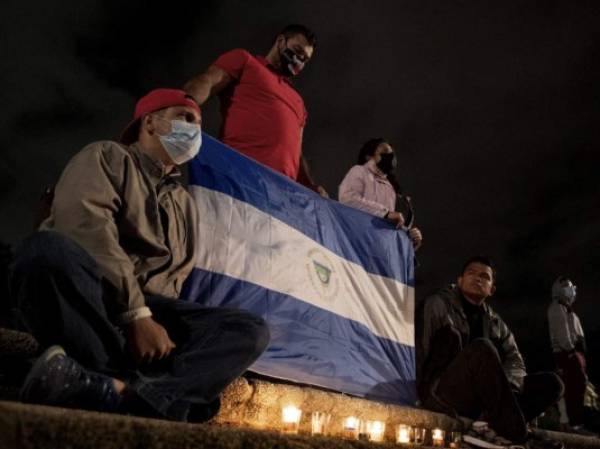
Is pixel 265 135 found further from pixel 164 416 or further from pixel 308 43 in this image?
pixel 164 416

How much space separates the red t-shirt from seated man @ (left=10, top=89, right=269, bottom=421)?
4.42 ft

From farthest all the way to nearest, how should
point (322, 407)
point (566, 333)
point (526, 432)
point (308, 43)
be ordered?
1. point (566, 333)
2. point (308, 43)
3. point (526, 432)
4. point (322, 407)

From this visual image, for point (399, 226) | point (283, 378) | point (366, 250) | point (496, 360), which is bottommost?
point (283, 378)

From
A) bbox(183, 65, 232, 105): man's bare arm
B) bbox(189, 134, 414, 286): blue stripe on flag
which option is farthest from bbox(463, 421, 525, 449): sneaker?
bbox(183, 65, 232, 105): man's bare arm

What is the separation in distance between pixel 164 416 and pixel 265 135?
8.36 ft

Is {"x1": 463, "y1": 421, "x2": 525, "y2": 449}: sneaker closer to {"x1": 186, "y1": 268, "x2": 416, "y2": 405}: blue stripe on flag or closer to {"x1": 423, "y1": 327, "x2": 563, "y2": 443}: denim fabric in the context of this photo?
{"x1": 423, "y1": 327, "x2": 563, "y2": 443}: denim fabric

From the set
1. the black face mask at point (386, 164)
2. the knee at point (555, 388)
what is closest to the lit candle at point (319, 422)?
the knee at point (555, 388)

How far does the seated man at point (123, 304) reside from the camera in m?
1.75

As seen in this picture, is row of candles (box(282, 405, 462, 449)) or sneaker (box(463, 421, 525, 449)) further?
sneaker (box(463, 421, 525, 449))

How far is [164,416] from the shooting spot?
1.88 m

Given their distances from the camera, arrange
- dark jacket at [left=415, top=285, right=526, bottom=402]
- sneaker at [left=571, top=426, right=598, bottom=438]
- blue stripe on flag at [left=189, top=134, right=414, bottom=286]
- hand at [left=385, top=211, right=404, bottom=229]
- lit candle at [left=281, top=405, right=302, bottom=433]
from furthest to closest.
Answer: sneaker at [left=571, top=426, right=598, bottom=438] < hand at [left=385, top=211, right=404, bottom=229] < dark jacket at [left=415, top=285, right=526, bottom=402] < blue stripe on flag at [left=189, top=134, right=414, bottom=286] < lit candle at [left=281, top=405, right=302, bottom=433]

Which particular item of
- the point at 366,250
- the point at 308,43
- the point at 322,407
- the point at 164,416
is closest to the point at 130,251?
the point at 164,416

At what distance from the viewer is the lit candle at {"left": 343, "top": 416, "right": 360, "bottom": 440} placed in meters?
3.14

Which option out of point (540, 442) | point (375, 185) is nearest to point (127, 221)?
point (375, 185)
